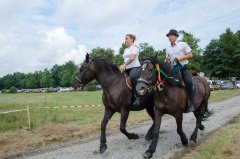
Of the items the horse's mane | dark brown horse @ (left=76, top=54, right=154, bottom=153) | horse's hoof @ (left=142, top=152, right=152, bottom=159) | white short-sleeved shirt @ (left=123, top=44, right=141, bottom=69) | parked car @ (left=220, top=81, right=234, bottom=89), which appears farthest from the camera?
parked car @ (left=220, top=81, right=234, bottom=89)

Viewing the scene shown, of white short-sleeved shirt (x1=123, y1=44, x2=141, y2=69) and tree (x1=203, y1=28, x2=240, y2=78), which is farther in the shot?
tree (x1=203, y1=28, x2=240, y2=78)

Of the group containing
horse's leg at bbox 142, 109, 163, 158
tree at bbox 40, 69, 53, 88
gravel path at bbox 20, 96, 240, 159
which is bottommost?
gravel path at bbox 20, 96, 240, 159

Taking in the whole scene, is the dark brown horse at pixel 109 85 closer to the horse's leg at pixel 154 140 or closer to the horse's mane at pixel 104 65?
the horse's mane at pixel 104 65

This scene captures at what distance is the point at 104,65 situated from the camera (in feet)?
30.1

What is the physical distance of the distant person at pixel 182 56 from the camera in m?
8.69

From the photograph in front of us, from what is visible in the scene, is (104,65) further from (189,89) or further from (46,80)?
(46,80)

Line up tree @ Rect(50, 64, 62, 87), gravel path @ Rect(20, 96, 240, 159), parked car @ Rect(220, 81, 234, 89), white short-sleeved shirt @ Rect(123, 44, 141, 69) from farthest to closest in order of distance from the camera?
1. tree @ Rect(50, 64, 62, 87)
2. parked car @ Rect(220, 81, 234, 89)
3. white short-sleeved shirt @ Rect(123, 44, 141, 69)
4. gravel path @ Rect(20, 96, 240, 159)

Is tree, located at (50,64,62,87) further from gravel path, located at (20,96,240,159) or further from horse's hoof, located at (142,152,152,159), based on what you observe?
horse's hoof, located at (142,152,152,159)

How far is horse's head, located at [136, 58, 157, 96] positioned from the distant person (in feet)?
3.94

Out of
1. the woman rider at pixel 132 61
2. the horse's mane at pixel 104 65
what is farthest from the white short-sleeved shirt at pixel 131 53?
the horse's mane at pixel 104 65

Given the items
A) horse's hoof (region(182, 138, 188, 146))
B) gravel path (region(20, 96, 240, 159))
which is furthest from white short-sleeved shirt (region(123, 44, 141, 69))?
horse's hoof (region(182, 138, 188, 146))

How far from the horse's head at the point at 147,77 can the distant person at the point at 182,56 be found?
1202 mm

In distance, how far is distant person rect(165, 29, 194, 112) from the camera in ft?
28.5

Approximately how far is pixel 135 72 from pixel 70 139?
11.6 feet
